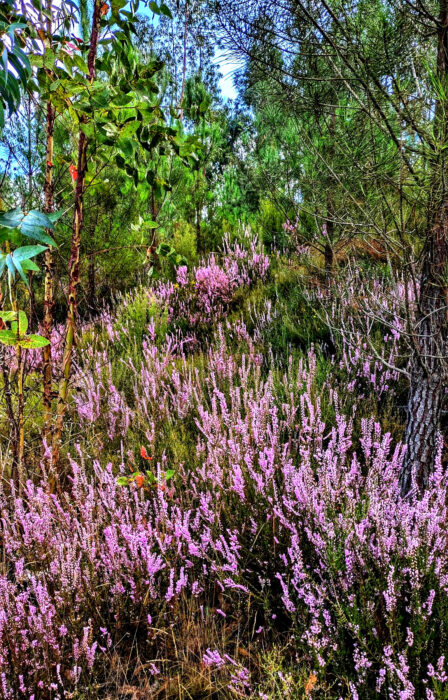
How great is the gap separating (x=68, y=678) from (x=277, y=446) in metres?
1.31

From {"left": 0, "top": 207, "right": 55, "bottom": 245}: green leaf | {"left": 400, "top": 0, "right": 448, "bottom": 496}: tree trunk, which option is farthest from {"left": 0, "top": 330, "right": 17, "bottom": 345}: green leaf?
{"left": 400, "top": 0, "right": 448, "bottom": 496}: tree trunk

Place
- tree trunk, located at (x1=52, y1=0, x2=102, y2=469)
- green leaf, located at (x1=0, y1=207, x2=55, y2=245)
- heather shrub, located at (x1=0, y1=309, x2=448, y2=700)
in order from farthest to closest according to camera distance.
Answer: tree trunk, located at (x1=52, y1=0, x2=102, y2=469), heather shrub, located at (x1=0, y1=309, x2=448, y2=700), green leaf, located at (x1=0, y1=207, x2=55, y2=245)

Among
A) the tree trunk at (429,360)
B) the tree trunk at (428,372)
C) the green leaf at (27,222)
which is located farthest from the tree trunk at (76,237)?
the tree trunk at (428,372)

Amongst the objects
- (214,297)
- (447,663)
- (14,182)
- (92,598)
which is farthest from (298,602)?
(14,182)

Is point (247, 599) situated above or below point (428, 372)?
below

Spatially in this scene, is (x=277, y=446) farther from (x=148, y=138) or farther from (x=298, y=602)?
(x=148, y=138)

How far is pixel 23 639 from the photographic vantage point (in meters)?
1.48

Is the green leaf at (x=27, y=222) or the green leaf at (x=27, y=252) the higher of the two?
the green leaf at (x=27, y=222)

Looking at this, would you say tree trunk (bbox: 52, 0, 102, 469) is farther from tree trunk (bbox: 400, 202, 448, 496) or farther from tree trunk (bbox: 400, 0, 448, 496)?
tree trunk (bbox: 400, 202, 448, 496)

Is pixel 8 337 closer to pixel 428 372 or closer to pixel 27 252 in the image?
pixel 27 252

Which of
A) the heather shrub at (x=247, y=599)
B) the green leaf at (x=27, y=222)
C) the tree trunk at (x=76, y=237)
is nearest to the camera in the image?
the green leaf at (x=27, y=222)

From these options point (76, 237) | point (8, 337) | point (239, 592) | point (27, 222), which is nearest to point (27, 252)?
point (27, 222)

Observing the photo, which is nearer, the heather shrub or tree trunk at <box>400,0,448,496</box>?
the heather shrub

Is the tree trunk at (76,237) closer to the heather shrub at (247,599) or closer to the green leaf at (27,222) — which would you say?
the heather shrub at (247,599)
